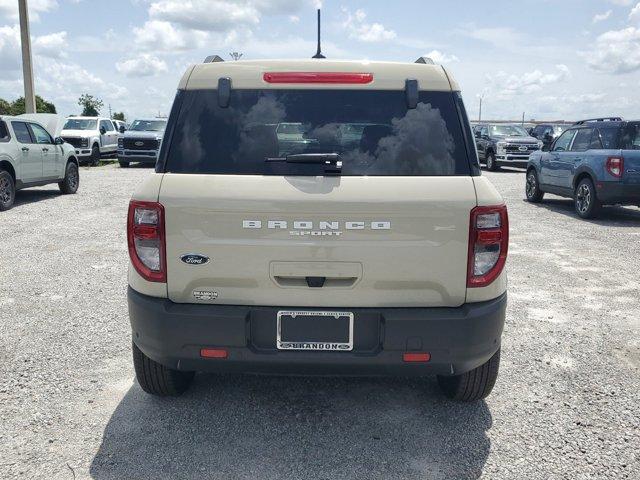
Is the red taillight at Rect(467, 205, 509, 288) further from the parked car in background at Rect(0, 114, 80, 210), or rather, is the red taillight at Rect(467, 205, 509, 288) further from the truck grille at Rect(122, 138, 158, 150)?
Result: the truck grille at Rect(122, 138, 158, 150)

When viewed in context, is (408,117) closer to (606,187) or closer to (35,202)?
(606,187)

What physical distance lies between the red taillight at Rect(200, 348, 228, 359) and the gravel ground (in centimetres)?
54

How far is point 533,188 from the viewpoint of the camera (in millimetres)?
13500

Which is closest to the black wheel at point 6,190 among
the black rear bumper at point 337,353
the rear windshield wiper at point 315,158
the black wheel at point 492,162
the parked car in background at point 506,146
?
the black rear bumper at point 337,353

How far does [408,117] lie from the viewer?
294cm

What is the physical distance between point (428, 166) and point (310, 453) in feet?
5.22

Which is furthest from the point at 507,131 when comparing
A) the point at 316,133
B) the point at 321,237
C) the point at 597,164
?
the point at 321,237

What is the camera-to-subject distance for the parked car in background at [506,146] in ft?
69.6

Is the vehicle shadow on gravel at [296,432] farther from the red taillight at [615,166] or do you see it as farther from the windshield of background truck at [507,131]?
the windshield of background truck at [507,131]

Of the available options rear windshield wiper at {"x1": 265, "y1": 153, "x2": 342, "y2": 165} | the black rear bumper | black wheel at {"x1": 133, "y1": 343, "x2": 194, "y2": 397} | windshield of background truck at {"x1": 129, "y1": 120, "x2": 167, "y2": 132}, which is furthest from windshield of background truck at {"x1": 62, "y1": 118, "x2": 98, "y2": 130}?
rear windshield wiper at {"x1": 265, "y1": 153, "x2": 342, "y2": 165}

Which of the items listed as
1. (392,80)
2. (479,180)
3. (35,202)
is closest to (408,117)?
(392,80)

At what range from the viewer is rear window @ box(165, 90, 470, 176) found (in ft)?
9.44

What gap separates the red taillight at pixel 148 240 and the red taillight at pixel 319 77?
0.87 meters

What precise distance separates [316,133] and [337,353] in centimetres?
111
